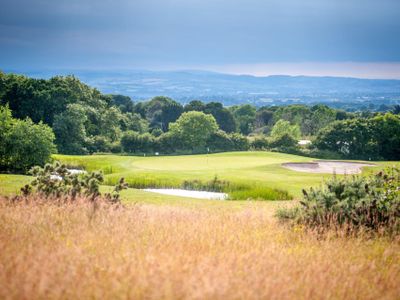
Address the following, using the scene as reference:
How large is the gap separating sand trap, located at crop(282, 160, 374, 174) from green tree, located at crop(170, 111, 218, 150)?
32.2 m

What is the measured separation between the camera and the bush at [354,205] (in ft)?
38.4

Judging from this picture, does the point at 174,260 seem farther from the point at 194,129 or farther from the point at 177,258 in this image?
the point at 194,129

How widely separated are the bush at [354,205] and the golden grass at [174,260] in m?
1.18

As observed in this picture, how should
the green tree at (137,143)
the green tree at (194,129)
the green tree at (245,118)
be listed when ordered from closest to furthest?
the green tree at (137,143), the green tree at (194,129), the green tree at (245,118)

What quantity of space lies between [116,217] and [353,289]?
5882mm

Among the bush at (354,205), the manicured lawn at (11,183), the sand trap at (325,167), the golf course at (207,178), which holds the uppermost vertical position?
the bush at (354,205)

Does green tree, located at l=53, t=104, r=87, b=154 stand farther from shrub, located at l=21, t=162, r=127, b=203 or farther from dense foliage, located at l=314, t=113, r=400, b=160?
shrub, located at l=21, t=162, r=127, b=203

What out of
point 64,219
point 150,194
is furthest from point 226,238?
point 150,194

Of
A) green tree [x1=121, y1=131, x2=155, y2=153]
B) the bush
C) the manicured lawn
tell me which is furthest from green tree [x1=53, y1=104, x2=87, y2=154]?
the bush

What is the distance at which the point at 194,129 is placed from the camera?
252ft

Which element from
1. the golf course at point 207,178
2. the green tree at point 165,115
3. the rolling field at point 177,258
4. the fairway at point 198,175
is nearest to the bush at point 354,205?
the rolling field at point 177,258

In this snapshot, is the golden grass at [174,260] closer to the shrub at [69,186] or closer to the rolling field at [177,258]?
the rolling field at [177,258]

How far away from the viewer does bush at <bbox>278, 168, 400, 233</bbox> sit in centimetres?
1170

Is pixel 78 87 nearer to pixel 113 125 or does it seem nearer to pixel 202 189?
pixel 113 125
